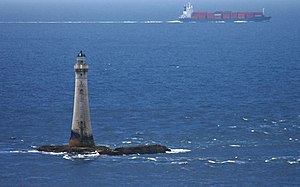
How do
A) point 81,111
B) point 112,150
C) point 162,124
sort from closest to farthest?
point 81,111 < point 112,150 < point 162,124

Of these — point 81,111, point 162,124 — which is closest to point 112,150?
point 81,111

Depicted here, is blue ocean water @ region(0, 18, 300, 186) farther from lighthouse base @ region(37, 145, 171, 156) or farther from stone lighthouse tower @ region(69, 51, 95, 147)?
stone lighthouse tower @ region(69, 51, 95, 147)

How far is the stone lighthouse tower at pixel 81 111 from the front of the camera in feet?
341

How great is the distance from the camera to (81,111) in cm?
10394

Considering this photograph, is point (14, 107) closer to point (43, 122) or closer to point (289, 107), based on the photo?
point (43, 122)

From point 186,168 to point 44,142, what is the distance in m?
16.8

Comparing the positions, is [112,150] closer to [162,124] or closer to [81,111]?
[81,111]

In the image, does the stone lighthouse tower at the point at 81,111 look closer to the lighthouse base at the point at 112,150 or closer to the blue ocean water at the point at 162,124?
the lighthouse base at the point at 112,150

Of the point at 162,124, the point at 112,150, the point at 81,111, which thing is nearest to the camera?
the point at 81,111

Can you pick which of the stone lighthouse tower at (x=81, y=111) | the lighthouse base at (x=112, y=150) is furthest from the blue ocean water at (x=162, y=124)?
the stone lighthouse tower at (x=81, y=111)

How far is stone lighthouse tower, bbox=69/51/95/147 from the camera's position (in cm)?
10381

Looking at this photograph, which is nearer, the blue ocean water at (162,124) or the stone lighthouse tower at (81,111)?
the blue ocean water at (162,124)

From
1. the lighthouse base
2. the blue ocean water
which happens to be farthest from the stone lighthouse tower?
the blue ocean water

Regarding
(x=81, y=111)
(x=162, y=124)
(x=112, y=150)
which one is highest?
(x=81, y=111)
